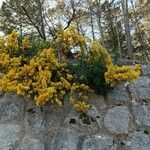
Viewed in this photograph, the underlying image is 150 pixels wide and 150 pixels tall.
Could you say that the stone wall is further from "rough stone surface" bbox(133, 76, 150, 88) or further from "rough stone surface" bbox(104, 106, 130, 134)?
"rough stone surface" bbox(133, 76, 150, 88)

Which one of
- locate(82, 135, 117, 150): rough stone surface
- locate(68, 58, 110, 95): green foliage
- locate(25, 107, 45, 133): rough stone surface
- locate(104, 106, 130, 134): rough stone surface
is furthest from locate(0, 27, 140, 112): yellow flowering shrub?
locate(82, 135, 117, 150): rough stone surface

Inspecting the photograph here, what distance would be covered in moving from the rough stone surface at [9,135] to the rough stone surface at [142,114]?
127 cm

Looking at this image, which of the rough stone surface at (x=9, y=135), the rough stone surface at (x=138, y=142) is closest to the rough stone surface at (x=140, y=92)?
the rough stone surface at (x=138, y=142)

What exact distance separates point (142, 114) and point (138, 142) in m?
0.39

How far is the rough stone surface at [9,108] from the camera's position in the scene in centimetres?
424

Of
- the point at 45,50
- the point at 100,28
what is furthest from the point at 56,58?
the point at 100,28

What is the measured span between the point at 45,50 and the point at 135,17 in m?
18.7

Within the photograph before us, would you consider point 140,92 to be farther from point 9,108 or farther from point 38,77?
point 9,108

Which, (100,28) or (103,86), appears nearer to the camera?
(103,86)

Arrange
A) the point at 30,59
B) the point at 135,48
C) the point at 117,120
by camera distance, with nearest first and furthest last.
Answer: the point at 117,120, the point at 30,59, the point at 135,48

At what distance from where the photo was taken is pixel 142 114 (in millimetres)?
4410

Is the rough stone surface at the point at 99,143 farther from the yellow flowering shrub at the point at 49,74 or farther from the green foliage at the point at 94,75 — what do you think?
the green foliage at the point at 94,75

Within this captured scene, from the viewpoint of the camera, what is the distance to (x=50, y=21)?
19.1m

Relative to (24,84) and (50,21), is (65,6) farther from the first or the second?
(24,84)
